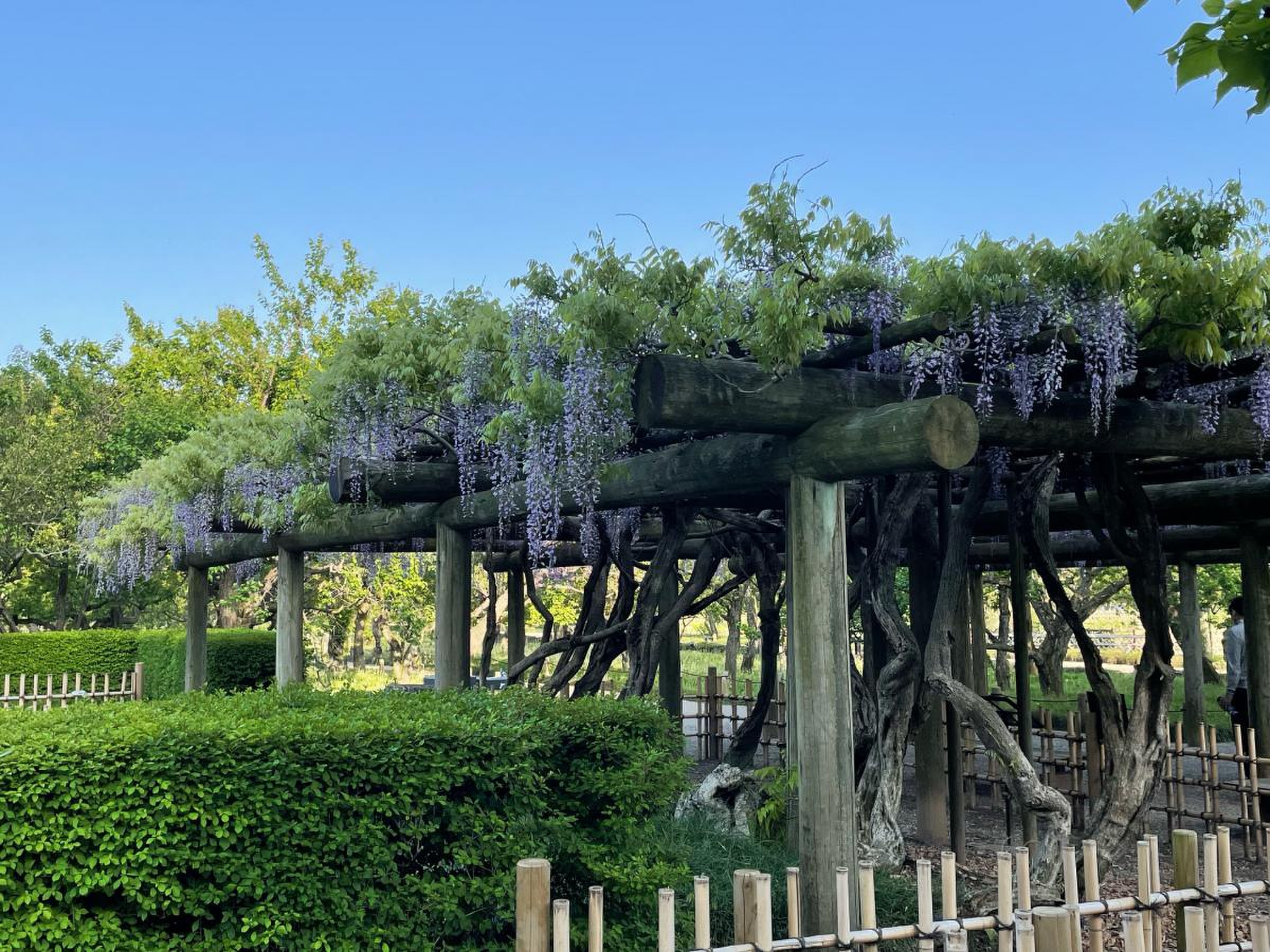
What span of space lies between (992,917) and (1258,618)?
586cm

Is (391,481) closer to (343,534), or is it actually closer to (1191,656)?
(343,534)

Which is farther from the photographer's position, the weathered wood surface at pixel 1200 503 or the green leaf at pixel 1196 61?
the weathered wood surface at pixel 1200 503

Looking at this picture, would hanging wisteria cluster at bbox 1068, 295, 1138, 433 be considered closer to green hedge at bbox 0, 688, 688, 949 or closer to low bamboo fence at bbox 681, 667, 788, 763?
green hedge at bbox 0, 688, 688, 949

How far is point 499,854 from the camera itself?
13.0 ft

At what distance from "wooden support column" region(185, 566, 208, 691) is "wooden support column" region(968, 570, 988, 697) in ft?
30.0

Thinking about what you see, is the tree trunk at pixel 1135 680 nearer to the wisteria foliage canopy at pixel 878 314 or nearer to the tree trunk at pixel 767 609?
the wisteria foliage canopy at pixel 878 314

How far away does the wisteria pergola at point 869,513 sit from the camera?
478cm

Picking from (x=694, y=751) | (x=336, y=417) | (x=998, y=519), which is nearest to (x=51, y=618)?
(x=694, y=751)

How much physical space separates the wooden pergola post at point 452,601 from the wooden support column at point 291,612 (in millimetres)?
3568

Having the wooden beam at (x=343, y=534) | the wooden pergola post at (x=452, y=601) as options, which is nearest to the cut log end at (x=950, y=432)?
the wooden pergola post at (x=452, y=601)

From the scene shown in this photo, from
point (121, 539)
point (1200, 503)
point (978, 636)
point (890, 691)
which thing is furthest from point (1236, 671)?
point (121, 539)

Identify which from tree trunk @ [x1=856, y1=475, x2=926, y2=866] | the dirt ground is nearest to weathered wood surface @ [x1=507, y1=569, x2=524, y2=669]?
the dirt ground

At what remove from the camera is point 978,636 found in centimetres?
1205

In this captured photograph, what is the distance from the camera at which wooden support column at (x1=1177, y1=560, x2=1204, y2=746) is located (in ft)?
44.3
